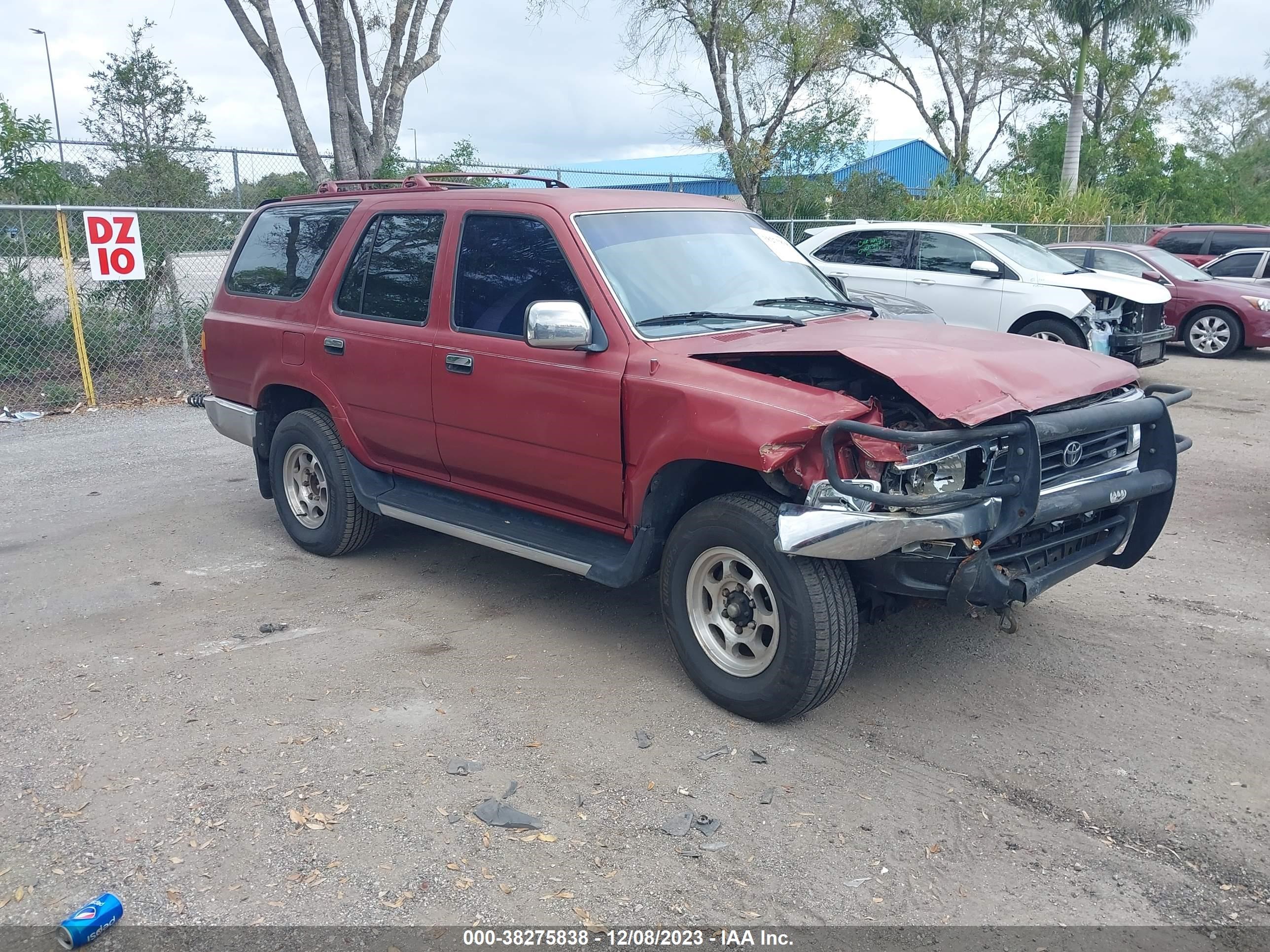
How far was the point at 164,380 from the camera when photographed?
11.9m

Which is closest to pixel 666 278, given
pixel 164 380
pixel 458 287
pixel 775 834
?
pixel 458 287

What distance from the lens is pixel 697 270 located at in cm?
495

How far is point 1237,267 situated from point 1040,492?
627 inches

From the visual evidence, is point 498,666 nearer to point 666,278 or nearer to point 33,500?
point 666,278

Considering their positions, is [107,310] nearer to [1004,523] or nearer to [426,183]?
[426,183]

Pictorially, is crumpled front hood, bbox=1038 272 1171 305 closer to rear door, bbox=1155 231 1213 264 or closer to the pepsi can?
rear door, bbox=1155 231 1213 264

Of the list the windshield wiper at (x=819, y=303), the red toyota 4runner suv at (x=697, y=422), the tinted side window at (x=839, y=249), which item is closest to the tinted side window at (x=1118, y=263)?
the tinted side window at (x=839, y=249)

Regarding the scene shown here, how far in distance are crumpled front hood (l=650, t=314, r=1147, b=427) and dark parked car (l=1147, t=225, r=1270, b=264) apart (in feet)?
51.6

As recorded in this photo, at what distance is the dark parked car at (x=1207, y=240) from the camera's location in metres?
18.4

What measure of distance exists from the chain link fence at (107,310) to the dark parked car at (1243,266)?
14.8 m

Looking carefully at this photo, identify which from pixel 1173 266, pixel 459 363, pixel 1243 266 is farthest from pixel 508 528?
pixel 1243 266

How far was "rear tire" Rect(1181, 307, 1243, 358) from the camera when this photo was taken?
14.8 m

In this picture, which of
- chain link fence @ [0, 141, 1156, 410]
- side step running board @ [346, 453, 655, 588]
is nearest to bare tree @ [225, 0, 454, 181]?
chain link fence @ [0, 141, 1156, 410]

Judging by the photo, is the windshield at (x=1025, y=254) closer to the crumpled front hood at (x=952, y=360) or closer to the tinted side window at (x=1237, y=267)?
the tinted side window at (x=1237, y=267)
